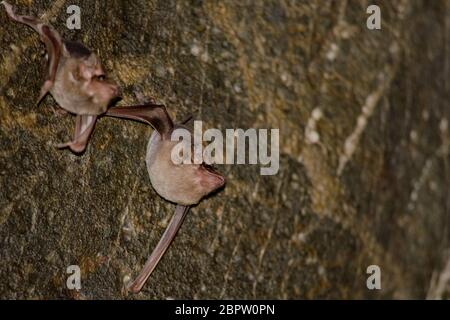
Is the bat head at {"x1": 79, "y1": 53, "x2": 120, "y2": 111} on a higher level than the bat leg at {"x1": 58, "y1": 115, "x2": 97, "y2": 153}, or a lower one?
higher

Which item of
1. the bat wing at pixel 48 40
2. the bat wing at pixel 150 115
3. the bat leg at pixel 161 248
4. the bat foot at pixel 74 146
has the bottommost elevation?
the bat leg at pixel 161 248

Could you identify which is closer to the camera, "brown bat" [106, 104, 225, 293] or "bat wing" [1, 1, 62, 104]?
"bat wing" [1, 1, 62, 104]

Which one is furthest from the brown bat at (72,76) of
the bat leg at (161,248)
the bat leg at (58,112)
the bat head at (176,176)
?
the bat leg at (161,248)

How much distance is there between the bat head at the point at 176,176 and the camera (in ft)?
11.0

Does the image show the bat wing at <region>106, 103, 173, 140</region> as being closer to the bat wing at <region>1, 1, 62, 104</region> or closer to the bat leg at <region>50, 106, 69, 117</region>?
the bat leg at <region>50, 106, 69, 117</region>

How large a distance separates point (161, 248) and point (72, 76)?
0.98 metres

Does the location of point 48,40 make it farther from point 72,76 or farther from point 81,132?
point 81,132

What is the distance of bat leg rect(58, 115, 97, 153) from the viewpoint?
3.26m

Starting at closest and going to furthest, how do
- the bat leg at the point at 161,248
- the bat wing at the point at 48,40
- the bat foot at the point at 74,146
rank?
the bat wing at the point at 48,40
the bat foot at the point at 74,146
the bat leg at the point at 161,248

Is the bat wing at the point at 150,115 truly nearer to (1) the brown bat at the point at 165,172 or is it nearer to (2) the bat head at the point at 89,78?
(1) the brown bat at the point at 165,172

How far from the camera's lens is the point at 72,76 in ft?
10.0

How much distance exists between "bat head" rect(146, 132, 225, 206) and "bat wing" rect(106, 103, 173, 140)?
57 mm

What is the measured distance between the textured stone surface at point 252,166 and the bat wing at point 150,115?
6.8 inches

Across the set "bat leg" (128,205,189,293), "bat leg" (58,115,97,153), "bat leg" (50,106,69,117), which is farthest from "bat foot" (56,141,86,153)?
"bat leg" (128,205,189,293)
